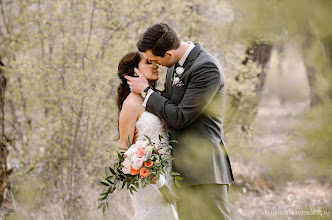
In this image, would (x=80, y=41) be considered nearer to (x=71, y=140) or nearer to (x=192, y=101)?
(x=71, y=140)

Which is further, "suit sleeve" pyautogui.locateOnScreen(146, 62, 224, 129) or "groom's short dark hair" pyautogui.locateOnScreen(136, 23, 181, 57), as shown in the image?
"groom's short dark hair" pyautogui.locateOnScreen(136, 23, 181, 57)

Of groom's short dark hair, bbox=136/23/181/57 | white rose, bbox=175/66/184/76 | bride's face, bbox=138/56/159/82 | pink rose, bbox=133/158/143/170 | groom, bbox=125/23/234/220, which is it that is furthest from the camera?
bride's face, bbox=138/56/159/82

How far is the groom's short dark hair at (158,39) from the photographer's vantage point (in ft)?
8.52

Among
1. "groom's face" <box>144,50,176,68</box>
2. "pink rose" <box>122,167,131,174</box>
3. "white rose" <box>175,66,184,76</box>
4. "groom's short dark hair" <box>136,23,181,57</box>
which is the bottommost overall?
"pink rose" <box>122,167,131,174</box>

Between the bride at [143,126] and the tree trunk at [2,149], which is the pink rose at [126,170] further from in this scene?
the tree trunk at [2,149]

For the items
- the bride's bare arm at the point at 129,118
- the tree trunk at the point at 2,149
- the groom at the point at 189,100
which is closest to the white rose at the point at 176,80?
the groom at the point at 189,100

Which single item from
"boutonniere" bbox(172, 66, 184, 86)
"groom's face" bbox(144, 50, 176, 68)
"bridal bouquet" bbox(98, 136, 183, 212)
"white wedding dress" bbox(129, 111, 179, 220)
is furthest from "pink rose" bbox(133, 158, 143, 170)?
"groom's face" bbox(144, 50, 176, 68)

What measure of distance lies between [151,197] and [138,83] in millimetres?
885

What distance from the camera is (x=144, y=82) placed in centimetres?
289

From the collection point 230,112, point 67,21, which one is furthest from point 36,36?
point 230,112

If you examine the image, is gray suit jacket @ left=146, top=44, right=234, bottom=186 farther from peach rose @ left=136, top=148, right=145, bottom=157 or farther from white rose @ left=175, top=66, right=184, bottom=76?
peach rose @ left=136, top=148, right=145, bottom=157

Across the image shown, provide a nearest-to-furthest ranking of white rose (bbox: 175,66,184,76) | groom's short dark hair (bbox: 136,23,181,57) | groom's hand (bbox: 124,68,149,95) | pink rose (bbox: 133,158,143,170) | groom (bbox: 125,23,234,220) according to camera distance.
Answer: pink rose (bbox: 133,158,143,170) → groom (bbox: 125,23,234,220) → groom's short dark hair (bbox: 136,23,181,57) → white rose (bbox: 175,66,184,76) → groom's hand (bbox: 124,68,149,95)

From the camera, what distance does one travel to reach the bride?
286 cm

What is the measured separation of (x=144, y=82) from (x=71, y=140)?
2.81 meters
